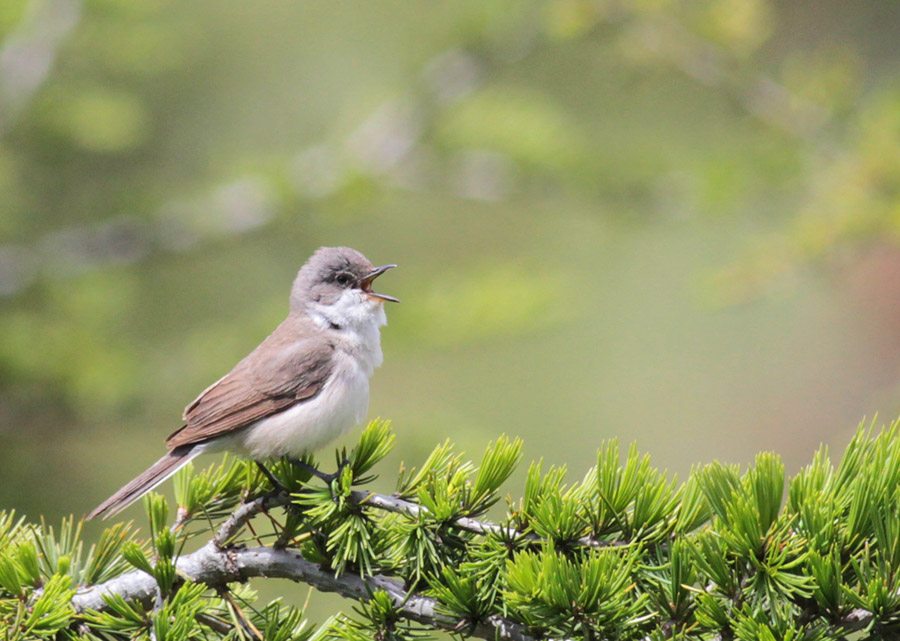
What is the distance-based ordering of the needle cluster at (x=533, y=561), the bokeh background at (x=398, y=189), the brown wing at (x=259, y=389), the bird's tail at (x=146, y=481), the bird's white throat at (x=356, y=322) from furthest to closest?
the bokeh background at (x=398, y=189) → the bird's white throat at (x=356, y=322) → the brown wing at (x=259, y=389) → the bird's tail at (x=146, y=481) → the needle cluster at (x=533, y=561)

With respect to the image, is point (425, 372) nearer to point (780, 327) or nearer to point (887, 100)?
point (780, 327)

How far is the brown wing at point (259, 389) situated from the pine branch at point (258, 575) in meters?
1.17

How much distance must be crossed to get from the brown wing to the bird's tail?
5 cm

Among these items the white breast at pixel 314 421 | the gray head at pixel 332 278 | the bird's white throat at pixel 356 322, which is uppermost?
the gray head at pixel 332 278

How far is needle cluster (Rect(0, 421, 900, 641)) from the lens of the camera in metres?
1.61

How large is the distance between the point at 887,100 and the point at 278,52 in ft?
37.3

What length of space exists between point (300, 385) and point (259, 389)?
16 centimetres

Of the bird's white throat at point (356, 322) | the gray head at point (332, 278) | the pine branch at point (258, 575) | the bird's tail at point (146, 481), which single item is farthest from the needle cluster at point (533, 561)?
the gray head at point (332, 278)

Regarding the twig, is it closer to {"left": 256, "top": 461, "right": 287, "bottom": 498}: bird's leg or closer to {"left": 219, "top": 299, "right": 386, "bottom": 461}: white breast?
{"left": 256, "top": 461, "right": 287, "bottom": 498}: bird's leg

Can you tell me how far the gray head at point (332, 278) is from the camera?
13.1 feet

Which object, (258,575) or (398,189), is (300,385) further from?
(398,189)

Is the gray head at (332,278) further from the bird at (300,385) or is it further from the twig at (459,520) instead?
the twig at (459,520)

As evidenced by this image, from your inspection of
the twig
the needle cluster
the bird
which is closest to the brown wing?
the bird

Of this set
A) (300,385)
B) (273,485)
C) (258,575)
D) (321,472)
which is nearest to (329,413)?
(300,385)
